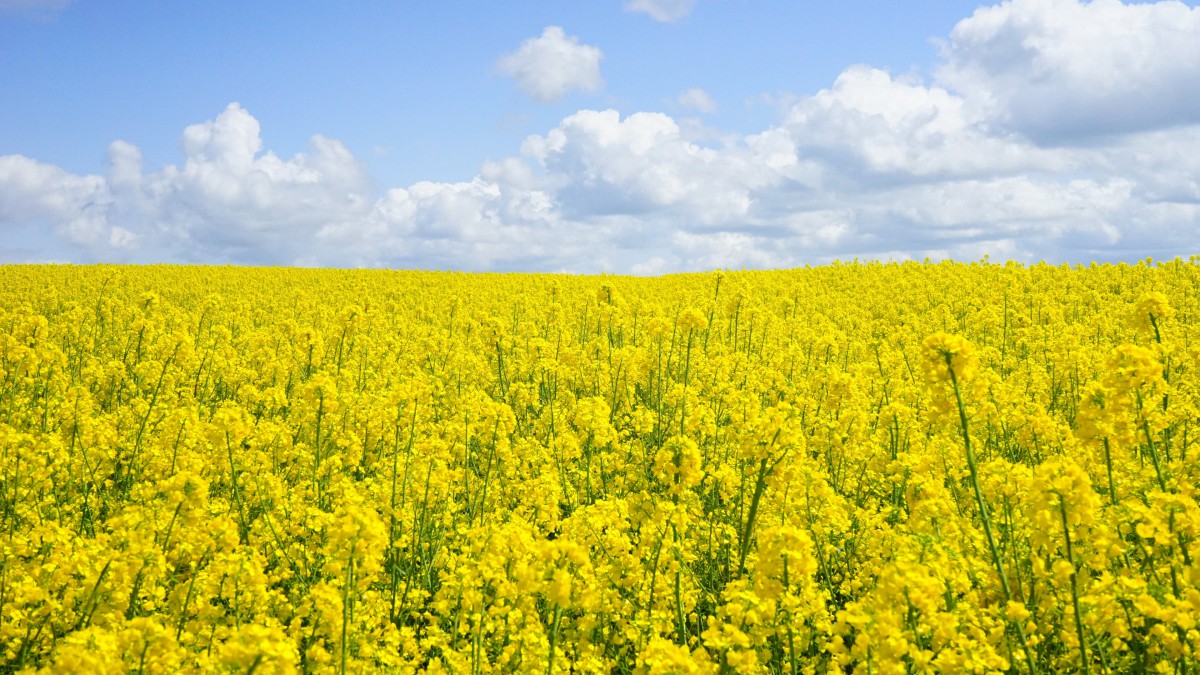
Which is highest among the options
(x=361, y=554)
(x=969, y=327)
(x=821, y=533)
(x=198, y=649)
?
(x=969, y=327)

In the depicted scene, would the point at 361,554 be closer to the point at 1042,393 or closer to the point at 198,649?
the point at 198,649

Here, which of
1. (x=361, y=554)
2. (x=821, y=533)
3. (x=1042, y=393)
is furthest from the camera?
(x=1042, y=393)

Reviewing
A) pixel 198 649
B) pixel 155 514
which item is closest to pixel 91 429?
pixel 155 514

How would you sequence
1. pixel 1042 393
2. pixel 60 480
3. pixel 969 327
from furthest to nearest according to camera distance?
pixel 969 327, pixel 1042 393, pixel 60 480

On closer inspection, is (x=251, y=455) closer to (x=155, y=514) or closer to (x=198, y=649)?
(x=155, y=514)

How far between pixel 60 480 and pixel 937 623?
6.92 m

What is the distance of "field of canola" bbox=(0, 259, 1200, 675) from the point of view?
3.16 m

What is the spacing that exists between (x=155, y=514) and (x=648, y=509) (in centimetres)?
308

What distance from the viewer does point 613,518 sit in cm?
455

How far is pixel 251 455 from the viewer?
629 centimetres

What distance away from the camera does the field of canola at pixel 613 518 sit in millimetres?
3160

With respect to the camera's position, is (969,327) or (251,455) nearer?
(251,455)

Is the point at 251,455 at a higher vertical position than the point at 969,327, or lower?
lower

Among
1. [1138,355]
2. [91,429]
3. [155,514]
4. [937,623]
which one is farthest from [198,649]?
[1138,355]
